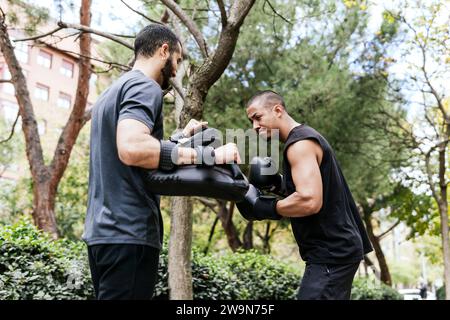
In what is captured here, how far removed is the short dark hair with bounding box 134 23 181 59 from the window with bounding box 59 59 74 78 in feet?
107

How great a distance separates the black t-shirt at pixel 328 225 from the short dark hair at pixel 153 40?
39.5 inches

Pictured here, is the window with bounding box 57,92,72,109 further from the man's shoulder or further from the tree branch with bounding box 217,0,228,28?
the man's shoulder

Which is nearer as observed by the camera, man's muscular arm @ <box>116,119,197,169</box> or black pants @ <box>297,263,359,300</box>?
man's muscular arm @ <box>116,119,197,169</box>

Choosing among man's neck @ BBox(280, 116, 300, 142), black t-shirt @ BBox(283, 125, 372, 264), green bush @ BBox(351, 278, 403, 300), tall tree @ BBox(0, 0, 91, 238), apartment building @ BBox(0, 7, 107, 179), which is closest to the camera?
black t-shirt @ BBox(283, 125, 372, 264)

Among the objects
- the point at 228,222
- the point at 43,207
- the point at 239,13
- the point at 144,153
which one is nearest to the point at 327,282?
the point at 144,153

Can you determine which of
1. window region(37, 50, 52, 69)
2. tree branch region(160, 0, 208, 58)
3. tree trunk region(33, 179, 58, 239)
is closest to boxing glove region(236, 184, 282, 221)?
tree branch region(160, 0, 208, 58)

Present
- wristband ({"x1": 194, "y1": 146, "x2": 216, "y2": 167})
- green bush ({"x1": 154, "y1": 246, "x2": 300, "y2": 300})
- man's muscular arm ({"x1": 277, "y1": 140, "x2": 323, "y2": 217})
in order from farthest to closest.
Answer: green bush ({"x1": 154, "y1": 246, "x2": 300, "y2": 300}), man's muscular arm ({"x1": 277, "y1": 140, "x2": 323, "y2": 217}), wristband ({"x1": 194, "y1": 146, "x2": 216, "y2": 167})

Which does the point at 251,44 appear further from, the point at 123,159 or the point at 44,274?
the point at 123,159

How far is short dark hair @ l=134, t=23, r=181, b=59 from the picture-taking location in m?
2.54

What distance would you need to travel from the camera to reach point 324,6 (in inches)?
451

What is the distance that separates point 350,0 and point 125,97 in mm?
8748

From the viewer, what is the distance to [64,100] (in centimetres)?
3378

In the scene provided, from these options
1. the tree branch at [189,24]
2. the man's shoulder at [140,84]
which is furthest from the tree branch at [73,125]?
the man's shoulder at [140,84]

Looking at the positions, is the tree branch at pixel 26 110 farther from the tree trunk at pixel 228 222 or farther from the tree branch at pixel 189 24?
the tree trunk at pixel 228 222
